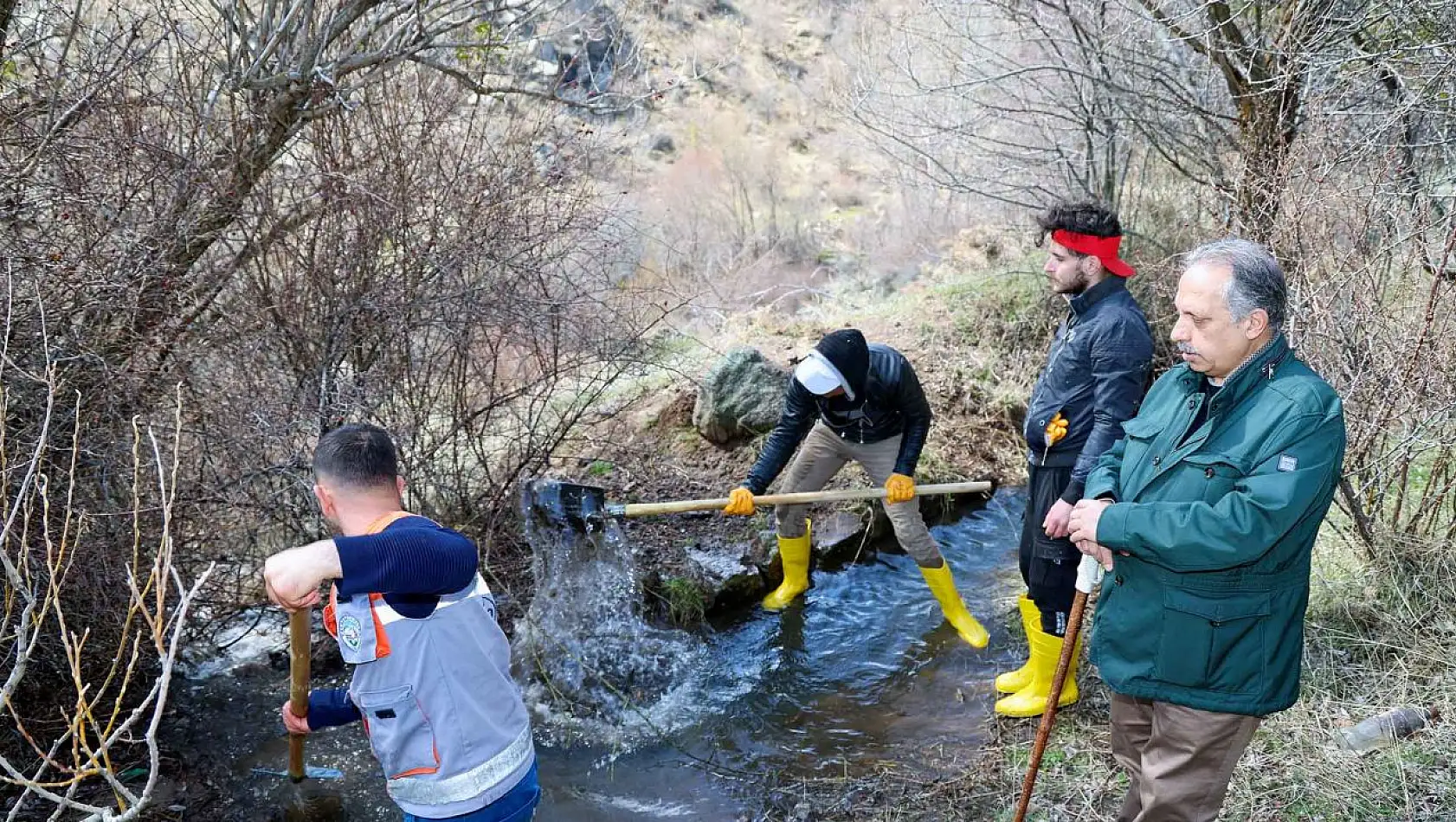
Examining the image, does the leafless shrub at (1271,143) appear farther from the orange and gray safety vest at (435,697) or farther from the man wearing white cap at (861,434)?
the orange and gray safety vest at (435,697)

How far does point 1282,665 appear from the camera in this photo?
2.63m

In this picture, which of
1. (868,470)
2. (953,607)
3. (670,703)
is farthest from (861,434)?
(670,703)

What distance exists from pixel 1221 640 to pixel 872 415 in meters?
2.71

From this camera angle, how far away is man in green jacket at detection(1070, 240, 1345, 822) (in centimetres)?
247

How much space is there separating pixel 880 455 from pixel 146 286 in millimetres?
3406

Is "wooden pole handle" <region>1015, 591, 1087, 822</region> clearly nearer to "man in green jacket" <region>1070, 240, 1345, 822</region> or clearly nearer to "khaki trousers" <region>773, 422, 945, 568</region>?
"man in green jacket" <region>1070, 240, 1345, 822</region>

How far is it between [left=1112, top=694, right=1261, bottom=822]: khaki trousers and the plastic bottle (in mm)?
1323

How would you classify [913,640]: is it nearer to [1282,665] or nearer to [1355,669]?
[1355,669]

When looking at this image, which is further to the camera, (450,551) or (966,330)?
(966,330)

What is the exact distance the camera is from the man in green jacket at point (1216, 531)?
2473 mm

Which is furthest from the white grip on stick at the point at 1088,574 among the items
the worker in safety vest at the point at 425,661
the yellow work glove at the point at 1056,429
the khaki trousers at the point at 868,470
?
the khaki trousers at the point at 868,470

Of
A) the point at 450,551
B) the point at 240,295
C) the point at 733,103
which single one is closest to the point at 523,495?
the point at 240,295

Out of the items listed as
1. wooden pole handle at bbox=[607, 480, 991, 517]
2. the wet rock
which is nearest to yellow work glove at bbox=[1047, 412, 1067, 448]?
wooden pole handle at bbox=[607, 480, 991, 517]

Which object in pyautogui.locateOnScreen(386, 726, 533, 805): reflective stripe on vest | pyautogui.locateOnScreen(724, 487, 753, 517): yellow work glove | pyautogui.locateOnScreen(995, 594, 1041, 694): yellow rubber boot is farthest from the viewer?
pyautogui.locateOnScreen(724, 487, 753, 517): yellow work glove
